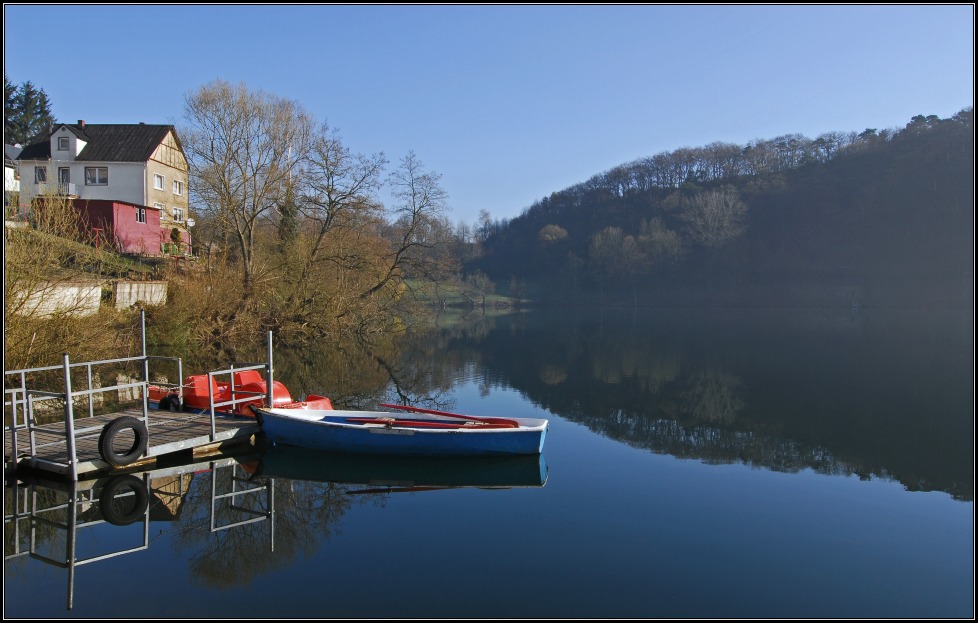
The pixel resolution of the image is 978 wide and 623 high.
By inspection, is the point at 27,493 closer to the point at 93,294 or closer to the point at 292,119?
the point at 93,294

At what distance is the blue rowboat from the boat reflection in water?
0.14 m

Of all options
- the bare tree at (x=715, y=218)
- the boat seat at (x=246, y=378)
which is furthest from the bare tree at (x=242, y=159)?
the bare tree at (x=715, y=218)

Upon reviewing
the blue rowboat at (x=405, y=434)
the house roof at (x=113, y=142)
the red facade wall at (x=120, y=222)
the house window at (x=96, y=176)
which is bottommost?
the blue rowboat at (x=405, y=434)

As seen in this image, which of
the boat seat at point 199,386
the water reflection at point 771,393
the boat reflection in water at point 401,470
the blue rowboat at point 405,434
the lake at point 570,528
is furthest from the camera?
the boat seat at point 199,386

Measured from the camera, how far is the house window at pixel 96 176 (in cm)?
4838

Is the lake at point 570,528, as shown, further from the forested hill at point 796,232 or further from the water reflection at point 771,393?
the forested hill at point 796,232

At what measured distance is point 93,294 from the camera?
18.7 m

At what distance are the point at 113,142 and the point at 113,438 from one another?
4574cm

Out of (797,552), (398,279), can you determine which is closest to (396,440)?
(797,552)

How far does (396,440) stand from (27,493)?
17.1 feet

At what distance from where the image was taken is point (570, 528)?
890cm

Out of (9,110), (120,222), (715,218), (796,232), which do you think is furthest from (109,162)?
(796,232)

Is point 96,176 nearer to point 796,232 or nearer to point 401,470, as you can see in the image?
point 401,470

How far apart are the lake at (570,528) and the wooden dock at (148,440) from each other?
1.20 ft
